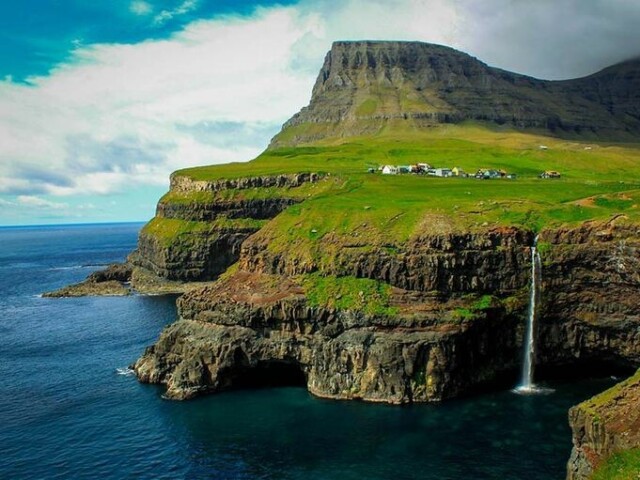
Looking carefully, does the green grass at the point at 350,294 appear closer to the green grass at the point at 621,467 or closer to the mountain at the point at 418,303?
the mountain at the point at 418,303

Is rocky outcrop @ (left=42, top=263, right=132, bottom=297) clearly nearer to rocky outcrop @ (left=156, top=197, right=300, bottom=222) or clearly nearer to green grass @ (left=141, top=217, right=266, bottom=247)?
green grass @ (left=141, top=217, right=266, bottom=247)

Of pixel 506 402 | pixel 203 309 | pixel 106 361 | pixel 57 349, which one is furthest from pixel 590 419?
pixel 57 349

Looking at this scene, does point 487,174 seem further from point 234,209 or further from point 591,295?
point 234,209

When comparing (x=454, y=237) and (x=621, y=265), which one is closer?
(x=621, y=265)

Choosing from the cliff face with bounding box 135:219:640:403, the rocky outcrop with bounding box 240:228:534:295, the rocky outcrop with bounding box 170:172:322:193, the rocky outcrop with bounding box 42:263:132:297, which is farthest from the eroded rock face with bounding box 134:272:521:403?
the rocky outcrop with bounding box 42:263:132:297

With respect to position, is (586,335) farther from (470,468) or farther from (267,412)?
(267,412)

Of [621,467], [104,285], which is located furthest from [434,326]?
[104,285]
